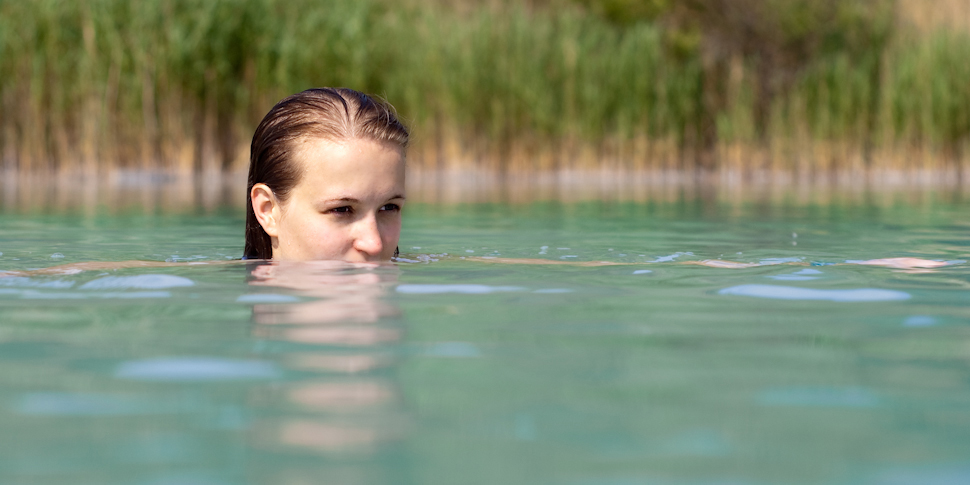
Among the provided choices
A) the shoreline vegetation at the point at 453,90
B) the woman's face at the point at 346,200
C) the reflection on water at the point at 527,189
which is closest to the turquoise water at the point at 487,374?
the woman's face at the point at 346,200

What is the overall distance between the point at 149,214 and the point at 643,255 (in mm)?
3361

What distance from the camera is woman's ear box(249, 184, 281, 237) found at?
3496mm

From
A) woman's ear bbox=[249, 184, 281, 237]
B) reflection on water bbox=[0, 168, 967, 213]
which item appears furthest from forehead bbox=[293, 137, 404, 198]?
reflection on water bbox=[0, 168, 967, 213]

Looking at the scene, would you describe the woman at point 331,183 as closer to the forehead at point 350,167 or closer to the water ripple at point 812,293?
the forehead at point 350,167

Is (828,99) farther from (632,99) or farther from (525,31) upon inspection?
(525,31)

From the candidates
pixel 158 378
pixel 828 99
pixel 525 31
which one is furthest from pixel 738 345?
pixel 828 99

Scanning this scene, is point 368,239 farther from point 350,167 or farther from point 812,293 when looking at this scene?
point 812,293

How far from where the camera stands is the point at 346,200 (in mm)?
3242

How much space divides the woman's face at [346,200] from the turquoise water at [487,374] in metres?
0.11

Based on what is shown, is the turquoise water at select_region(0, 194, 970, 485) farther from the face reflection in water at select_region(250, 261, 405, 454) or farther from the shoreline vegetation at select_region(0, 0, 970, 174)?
the shoreline vegetation at select_region(0, 0, 970, 174)

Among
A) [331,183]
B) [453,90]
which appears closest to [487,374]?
[331,183]

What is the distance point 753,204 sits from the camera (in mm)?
7746

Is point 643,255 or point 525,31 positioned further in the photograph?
point 525,31

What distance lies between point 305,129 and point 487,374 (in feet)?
5.86
